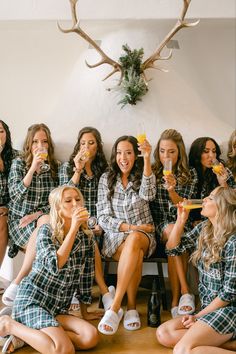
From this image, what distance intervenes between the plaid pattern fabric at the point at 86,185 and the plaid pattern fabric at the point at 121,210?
19cm

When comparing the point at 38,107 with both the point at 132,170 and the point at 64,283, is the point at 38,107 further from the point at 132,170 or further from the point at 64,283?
the point at 64,283

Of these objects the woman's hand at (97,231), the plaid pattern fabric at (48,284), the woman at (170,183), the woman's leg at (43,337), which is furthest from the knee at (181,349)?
the woman's hand at (97,231)

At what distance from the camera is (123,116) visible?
4934mm

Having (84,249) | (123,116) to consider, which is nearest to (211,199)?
(84,249)

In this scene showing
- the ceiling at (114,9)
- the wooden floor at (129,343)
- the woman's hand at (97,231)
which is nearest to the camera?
the wooden floor at (129,343)

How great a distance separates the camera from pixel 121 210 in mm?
3898

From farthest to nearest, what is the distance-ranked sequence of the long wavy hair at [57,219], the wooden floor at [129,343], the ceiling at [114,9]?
the ceiling at [114,9] < the long wavy hair at [57,219] < the wooden floor at [129,343]

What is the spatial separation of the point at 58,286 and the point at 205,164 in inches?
66.9

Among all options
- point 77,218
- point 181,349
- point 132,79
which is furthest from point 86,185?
point 181,349

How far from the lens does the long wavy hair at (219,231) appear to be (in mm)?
3129

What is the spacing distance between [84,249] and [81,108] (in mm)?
2073

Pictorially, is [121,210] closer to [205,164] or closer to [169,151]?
[169,151]

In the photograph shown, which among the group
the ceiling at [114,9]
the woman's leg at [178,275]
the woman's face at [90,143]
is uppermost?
the ceiling at [114,9]

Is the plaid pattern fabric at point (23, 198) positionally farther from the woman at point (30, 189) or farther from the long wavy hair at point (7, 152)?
the long wavy hair at point (7, 152)
